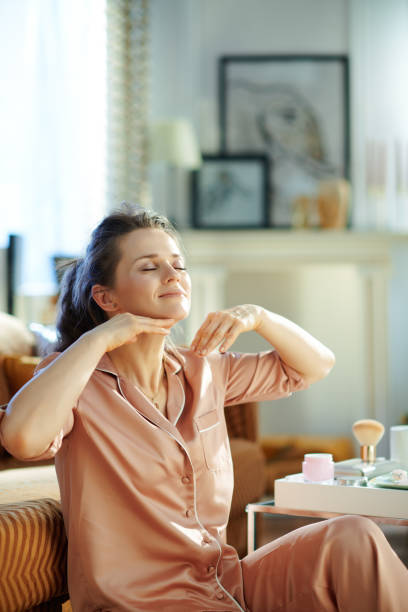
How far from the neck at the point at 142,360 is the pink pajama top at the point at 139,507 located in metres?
0.04

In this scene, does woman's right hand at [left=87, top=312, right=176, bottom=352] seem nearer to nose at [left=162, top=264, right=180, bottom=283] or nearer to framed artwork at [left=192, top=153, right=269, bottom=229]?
nose at [left=162, top=264, right=180, bottom=283]

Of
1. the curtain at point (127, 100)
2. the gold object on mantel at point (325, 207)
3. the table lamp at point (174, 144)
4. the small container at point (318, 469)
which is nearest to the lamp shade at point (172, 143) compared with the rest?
the table lamp at point (174, 144)

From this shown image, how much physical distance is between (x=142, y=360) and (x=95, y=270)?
0.20m

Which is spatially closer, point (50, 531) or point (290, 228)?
point (50, 531)

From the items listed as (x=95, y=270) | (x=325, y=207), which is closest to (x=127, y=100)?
(x=325, y=207)

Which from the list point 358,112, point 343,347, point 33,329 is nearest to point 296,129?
point 358,112

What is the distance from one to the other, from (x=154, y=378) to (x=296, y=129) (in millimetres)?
3358

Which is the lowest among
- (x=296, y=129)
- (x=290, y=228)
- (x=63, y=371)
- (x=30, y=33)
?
(x=63, y=371)

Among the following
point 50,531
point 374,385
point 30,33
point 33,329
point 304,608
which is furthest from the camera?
point 374,385

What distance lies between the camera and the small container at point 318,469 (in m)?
1.54

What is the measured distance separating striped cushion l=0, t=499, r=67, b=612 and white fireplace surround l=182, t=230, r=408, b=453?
275cm

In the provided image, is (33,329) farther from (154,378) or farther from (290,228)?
(290,228)

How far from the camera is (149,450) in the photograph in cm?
128

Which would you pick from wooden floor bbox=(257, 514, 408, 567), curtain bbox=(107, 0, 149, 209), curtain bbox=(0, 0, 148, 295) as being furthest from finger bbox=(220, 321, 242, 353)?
curtain bbox=(107, 0, 149, 209)
